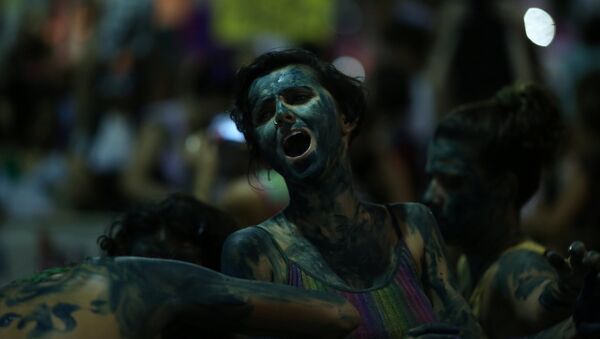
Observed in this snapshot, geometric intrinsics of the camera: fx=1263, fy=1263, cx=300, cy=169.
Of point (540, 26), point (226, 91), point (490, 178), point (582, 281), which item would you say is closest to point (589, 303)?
point (582, 281)

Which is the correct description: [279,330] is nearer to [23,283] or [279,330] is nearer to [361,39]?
[23,283]

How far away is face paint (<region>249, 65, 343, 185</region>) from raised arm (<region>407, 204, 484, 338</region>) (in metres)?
0.27

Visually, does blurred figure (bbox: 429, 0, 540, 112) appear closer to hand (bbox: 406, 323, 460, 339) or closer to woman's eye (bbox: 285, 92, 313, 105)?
woman's eye (bbox: 285, 92, 313, 105)

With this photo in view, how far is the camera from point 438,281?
3051 mm

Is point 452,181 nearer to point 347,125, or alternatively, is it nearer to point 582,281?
point 347,125

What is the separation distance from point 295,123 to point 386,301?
466mm

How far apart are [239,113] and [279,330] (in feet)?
2.11

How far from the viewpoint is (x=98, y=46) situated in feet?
33.5

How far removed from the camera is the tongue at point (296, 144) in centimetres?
298

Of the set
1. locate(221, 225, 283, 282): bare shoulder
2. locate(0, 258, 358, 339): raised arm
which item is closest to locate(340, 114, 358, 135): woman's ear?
locate(221, 225, 283, 282): bare shoulder

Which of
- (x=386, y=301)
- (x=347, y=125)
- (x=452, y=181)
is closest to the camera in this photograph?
(x=386, y=301)

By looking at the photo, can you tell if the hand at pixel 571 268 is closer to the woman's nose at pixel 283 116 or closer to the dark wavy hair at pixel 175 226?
Answer: the woman's nose at pixel 283 116

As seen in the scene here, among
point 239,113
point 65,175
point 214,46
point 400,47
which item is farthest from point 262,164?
point 65,175

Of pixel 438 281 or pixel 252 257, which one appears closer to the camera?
pixel 252 257
